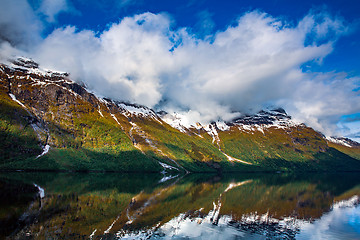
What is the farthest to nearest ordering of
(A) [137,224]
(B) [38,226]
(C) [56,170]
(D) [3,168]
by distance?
(C) [56,170] → (D) [3,168] → (A) [137,224] → (B) [38,226]

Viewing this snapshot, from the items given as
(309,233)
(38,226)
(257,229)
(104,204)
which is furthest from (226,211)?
(38,226)

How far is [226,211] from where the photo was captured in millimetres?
62469

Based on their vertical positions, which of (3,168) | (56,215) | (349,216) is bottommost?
(3,168)

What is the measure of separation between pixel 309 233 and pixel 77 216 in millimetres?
44722

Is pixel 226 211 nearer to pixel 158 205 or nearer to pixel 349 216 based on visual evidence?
pixel 158 205

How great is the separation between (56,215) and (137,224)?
15317 mm

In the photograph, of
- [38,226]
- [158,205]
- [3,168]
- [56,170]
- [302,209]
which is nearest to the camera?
[38,226]

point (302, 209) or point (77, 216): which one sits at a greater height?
point (302, 209)

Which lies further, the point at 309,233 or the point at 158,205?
the point at 158,205

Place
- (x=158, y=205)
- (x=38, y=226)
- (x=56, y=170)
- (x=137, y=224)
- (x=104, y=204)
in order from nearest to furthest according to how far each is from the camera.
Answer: (x=38, y=226)
(x=137, y=224)
(x=104, y=204)
(x=158, y=205)
(x=56, y=170)

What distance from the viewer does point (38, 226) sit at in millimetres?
37469

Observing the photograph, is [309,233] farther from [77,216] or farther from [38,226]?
[38,226]

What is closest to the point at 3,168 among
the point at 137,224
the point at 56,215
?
the point at 56,215

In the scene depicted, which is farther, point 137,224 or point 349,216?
point 349,216
